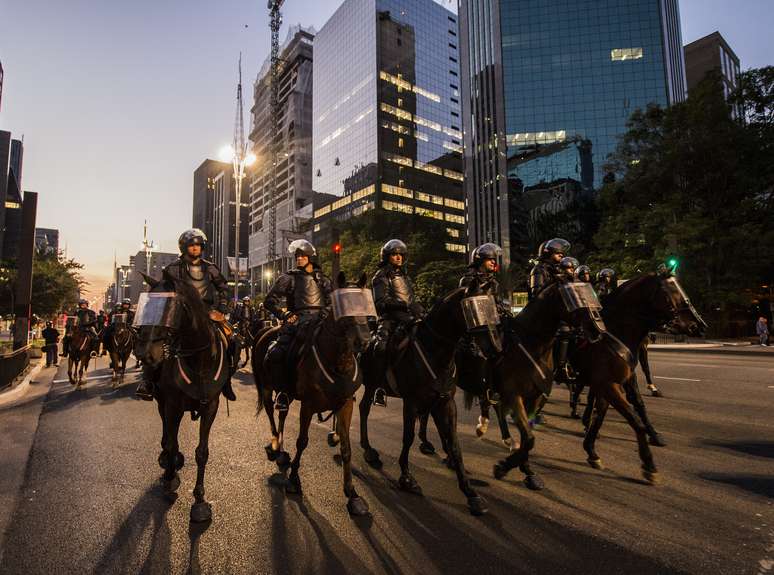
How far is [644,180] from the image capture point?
35938 mm

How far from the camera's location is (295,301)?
20.4 feet

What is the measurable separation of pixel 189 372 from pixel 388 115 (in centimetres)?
10741

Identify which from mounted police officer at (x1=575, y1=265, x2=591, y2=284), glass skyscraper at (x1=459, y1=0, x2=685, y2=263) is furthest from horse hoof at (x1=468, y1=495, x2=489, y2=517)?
glass skyscraper at (x1=459, y1=0, x2=685, y2=263)

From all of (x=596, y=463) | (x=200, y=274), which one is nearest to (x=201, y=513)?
(x=200, y=274)

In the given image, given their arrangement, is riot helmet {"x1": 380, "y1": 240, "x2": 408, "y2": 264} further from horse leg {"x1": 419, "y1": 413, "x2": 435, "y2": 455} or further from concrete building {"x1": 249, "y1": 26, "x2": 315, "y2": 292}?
concrete building {"x1": 249, "y1": 26, "x2": 315, "y2": 292}

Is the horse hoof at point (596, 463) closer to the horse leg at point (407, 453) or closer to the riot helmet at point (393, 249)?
the horse leg at point (407, 453)

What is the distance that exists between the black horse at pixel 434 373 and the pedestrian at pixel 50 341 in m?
20.5

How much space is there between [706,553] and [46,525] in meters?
6.02

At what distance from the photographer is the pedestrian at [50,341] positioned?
63.5 feet

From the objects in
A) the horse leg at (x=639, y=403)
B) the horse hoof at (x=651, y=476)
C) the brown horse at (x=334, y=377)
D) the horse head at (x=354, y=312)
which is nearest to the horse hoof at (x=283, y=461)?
the brown horse at (x=334, y=377)

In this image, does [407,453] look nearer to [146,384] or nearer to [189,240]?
[146,384]

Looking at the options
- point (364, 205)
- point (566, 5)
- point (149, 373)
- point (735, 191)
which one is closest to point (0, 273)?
point (149, 373)

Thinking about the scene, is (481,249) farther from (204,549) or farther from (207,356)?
(204,549)

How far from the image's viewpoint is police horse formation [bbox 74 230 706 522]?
454 cm
